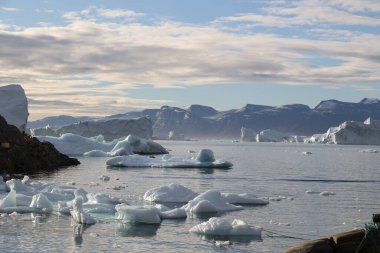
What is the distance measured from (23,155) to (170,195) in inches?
808

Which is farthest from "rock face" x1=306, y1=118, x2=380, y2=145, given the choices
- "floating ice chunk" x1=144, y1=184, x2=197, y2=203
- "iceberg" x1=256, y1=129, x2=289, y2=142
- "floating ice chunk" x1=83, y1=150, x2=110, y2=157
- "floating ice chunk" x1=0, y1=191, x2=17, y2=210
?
"floating ice chunk" x1=0, y1=191, x2=17, y2=210

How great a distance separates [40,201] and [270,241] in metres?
8.27

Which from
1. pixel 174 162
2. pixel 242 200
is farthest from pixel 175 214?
pixel 174 162

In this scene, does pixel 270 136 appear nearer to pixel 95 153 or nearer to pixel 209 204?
pixel 95 153

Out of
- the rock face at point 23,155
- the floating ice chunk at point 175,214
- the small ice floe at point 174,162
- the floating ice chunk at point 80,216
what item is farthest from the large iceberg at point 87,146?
the floating ice chunk at point 80,216

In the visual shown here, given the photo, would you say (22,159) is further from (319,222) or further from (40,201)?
(319,222)

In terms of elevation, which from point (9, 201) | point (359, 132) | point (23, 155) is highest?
point (359, 132)

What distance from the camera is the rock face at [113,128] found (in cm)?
11125

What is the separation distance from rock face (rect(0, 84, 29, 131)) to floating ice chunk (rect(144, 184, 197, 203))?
47999 mm

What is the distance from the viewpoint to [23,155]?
1555 inches

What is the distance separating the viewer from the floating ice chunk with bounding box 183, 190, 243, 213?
18562 mm

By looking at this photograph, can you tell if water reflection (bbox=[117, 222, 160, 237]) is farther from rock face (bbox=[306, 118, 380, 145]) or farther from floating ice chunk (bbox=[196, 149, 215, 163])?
rock face (bbox=[306, 118, 380, 145])

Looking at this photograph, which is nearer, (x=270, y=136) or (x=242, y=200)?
(x=242, y=200)

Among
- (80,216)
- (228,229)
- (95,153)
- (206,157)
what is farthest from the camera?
(95,153)
